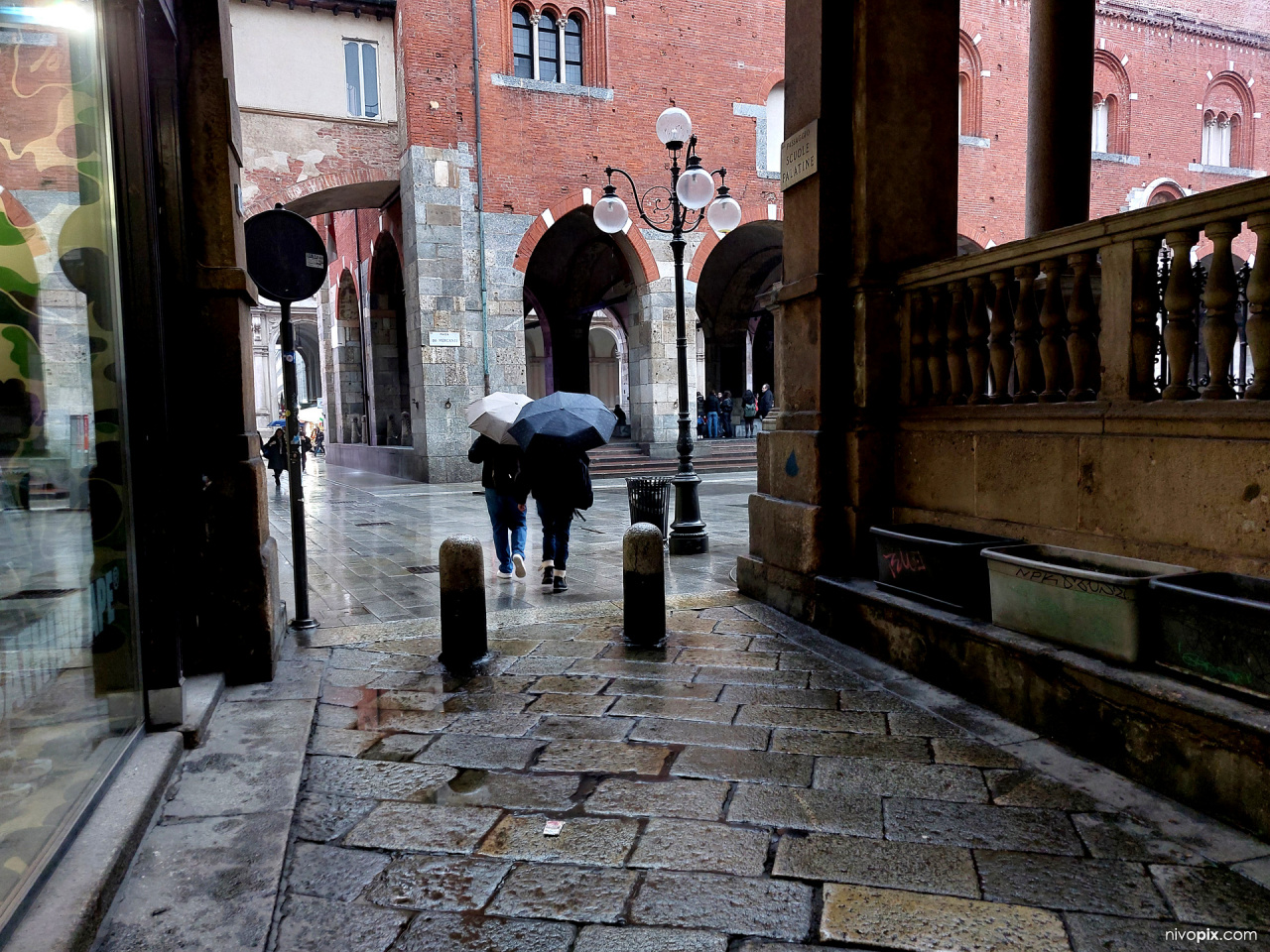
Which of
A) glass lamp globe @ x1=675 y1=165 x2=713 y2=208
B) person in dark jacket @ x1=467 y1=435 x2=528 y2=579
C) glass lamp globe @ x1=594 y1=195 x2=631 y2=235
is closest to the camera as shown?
person in dark jacket @ x1=467 y1=435 x2=528 y2=579

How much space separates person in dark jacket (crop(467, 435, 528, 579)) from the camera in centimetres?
702

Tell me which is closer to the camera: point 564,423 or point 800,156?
point 800,156

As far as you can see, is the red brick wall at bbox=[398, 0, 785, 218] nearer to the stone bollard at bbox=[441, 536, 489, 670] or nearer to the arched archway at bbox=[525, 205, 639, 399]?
the arched archway at bbox=[525, 205, 639, 399]

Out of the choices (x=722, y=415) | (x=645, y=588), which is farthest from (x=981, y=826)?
(x=722, y=415)

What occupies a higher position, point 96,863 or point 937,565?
point 937,565

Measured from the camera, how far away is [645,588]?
5.17 metres

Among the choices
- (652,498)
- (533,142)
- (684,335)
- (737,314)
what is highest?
(533,142)

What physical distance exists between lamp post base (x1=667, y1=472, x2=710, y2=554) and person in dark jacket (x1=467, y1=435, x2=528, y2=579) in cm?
173

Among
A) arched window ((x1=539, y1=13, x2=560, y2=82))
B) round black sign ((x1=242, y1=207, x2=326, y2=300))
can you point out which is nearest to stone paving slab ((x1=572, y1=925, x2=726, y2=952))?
round black sign ((x1=242, y1=207, x2=326, y2=300))

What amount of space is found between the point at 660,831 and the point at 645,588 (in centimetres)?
235

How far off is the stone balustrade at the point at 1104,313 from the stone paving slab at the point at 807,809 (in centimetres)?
216

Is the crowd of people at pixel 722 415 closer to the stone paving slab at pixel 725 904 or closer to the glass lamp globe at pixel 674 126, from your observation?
the glass lamp globe at pixel 674 126

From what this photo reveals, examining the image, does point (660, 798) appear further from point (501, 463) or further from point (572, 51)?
point (572, 51)

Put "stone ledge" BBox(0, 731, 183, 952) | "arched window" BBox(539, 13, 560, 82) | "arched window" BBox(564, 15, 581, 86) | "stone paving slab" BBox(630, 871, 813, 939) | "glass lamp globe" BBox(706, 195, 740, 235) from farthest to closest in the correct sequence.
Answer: "arched window" BBox(564, 15, 581, 86) < "arched window" BBox(539, 13, 560, 82) < "glass lamp globe" BBox(706, 195, 740, 235) < "stone paving slab" BBox(630, 871, 813, 939) < "stone ledge" BBox(0, 731, 183, 952)
